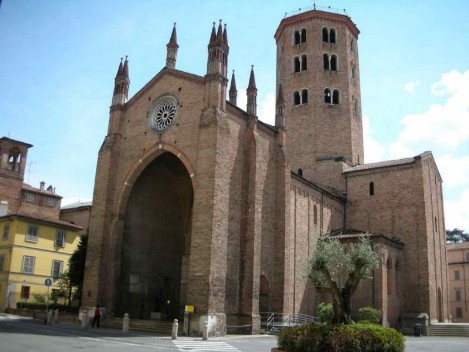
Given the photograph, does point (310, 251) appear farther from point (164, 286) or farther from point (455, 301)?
point (455, 301)

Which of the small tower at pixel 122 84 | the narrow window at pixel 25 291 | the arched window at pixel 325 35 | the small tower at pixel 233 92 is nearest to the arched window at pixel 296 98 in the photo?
Answer: the arched window at pixel 325 35

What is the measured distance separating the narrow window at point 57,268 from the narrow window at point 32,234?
2938 mm

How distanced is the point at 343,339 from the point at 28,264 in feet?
108

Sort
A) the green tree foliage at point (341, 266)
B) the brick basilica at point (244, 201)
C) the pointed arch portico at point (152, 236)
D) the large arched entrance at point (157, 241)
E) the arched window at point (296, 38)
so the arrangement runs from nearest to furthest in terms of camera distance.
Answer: the green tree foliage at point (341, 266)
the brick basilica at point (244, 201)
the pointed arch portico at point (152, 236)
the large arched entrance at point (157, 241)
the arched window at point (296, 38)

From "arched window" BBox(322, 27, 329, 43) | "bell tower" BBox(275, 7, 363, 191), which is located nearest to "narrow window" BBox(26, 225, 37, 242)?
"bell tower" BBox(275, 7, 363, 191)

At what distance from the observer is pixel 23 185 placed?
50.1 m

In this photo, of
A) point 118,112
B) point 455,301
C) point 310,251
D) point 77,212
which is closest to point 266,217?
point 310,251

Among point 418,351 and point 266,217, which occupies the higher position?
point 266,217

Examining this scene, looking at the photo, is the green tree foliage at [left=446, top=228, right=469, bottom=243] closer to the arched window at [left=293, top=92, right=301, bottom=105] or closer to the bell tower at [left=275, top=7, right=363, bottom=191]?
the bell tower at [left=275, top=7, right=363, bottom=191]

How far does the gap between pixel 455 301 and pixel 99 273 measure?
158 ft

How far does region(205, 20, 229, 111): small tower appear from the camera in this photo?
27703 millimetres

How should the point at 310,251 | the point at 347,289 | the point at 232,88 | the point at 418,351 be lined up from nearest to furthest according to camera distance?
the point at 347,289 < the point at 418,351 < the point at 310,251 < the point at 232,88

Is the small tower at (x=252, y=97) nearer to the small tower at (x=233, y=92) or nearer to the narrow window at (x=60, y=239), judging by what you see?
the small tower at (x=233, y=92)

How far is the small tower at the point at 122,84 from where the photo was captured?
34.3 metres
